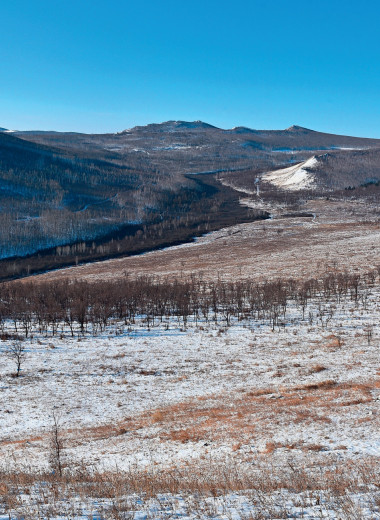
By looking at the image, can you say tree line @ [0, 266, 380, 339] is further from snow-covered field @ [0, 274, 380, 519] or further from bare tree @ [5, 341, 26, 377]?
snow-covered field @ [0, 274, 380, 519]

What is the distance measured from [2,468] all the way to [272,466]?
30.5 feet

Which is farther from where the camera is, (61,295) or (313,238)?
(313,238)

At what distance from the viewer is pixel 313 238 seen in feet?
345

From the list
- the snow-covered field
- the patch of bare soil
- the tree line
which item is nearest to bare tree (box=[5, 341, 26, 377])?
the snow-covered field

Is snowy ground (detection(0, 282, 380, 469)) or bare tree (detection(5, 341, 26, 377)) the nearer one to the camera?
snowy ground (detection(0, 282, 380, 469))

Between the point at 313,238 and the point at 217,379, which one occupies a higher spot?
the point at 313,238

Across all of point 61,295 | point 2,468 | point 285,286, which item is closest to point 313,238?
point 285,286

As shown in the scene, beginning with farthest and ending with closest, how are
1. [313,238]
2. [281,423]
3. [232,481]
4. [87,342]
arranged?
1. [313,238]
2. [87,342]
3. [281,423]
4. [232,481]

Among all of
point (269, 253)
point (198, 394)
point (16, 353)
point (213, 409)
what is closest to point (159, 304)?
point (16, 353)

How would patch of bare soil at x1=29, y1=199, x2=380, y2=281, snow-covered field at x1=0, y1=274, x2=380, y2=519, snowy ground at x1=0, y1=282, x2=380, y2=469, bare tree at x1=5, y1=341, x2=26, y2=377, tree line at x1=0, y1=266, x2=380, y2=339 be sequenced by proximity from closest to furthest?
snow-covered field at x1=0, y1=274, x2=380, y2=519, snowy ground at x1=0, y1=282, x2=380, y2=469, bare tree at x1=5, y1=341, x2=26, y2=377, tree line at x1=0, y1=266, x2=380, y2=339, patch of bare soil at x1=29, y1=199, x2=380, y2=281

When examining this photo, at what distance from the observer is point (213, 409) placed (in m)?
19.8

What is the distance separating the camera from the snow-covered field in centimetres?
1002

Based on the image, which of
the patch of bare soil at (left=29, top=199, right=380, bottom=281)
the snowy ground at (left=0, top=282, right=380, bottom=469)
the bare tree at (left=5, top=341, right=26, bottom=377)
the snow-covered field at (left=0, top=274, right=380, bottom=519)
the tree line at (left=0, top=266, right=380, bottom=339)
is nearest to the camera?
the snow-covered field at (left=0, top=274, right=380, bottom=519)

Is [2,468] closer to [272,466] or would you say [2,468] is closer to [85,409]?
[85,409]
